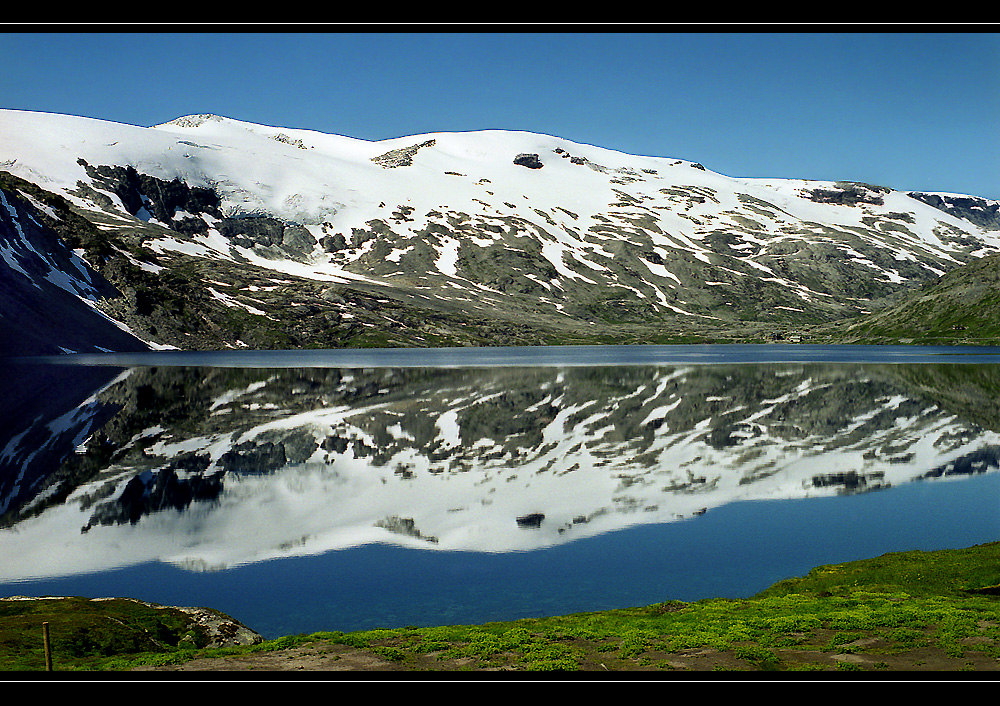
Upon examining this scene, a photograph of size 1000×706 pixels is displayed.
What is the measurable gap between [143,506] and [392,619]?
101 feet

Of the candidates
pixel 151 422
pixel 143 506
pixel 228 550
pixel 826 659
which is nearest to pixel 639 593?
pixel 826 659

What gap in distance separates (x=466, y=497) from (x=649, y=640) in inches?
1356

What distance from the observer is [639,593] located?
38281 mm

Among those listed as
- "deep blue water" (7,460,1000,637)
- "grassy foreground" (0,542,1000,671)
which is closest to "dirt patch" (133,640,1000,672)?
"grassy foreground" (0,542,1000,671)

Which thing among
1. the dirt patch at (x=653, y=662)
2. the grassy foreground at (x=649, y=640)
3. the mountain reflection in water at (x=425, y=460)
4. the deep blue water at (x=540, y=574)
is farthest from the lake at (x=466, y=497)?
the dirt patch at (x=653, y=662)

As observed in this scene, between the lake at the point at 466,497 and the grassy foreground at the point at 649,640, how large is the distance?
207 inches

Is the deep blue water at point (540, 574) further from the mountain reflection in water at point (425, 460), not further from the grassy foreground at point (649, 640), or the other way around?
the grassy foreground at point (649, 640)

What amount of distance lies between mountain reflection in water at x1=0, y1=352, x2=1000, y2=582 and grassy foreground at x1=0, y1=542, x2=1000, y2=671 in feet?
46.2

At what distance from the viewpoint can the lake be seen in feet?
132

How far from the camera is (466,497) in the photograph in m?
59.8
